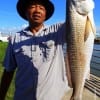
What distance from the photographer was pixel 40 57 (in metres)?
4.21

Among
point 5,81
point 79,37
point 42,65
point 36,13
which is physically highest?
point 36,13

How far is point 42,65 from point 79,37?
756mm

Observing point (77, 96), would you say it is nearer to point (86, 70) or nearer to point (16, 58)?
point (86, 70)

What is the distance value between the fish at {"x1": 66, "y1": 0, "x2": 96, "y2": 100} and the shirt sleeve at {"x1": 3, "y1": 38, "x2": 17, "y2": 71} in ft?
3.08

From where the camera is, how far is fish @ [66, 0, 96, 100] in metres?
3.46

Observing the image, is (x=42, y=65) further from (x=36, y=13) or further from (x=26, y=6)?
(x=26, y=6)

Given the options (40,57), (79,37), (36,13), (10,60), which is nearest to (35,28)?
(36,13)

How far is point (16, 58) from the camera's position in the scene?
4.38 m

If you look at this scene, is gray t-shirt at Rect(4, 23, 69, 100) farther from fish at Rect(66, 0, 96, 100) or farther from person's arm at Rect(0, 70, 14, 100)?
fish at Rect(66, 0, 96, 100)

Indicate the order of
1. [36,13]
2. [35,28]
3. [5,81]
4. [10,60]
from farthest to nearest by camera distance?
1. [5,81]
2. [10,60]
3. [35,28]
4. [36,13]

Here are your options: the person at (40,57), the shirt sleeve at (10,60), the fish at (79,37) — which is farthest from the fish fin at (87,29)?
the shirt sleeve at (10,60)

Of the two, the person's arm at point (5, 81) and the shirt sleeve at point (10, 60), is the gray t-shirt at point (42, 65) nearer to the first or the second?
the shirt sleeve at point (10, 60)


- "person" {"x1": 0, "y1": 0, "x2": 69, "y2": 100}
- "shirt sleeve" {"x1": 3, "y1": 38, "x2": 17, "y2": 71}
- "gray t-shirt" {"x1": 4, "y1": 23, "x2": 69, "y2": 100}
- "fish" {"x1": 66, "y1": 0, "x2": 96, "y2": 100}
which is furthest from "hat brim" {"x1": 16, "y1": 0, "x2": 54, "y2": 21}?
"fish" {"x1": 66, "y1": 0, "x2": 96, "y2": 100}

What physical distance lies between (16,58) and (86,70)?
983mm
